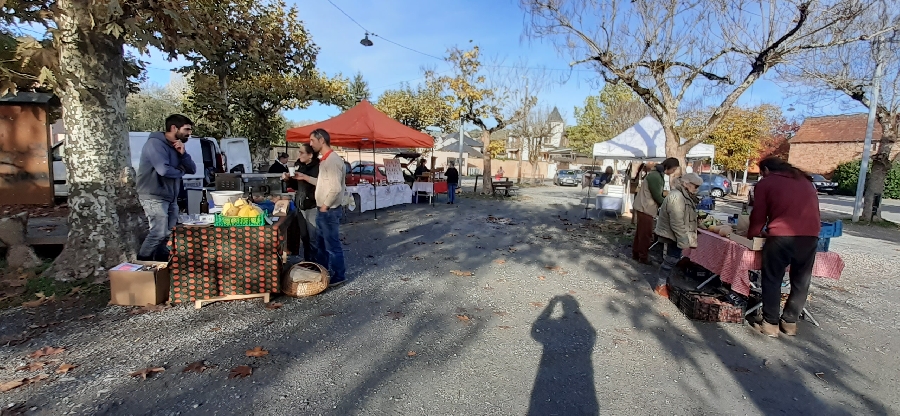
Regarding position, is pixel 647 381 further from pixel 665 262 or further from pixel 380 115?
pixel 380 115

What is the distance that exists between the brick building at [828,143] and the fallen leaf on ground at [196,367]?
141 feet

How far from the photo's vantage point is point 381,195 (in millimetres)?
11406

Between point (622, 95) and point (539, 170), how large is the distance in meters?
10.3

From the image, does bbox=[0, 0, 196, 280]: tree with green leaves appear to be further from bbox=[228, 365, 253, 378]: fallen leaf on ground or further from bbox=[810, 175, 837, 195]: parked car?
bbox=[810, 175, 837, 195]: parked car

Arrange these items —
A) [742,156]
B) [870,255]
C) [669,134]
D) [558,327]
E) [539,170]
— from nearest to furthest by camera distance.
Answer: [558,327], [870,255], [669,134], [742,156], [539,170]

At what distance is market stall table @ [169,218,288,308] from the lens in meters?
4.00

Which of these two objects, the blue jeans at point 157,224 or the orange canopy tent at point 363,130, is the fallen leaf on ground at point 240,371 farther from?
the orange canopy tent at point 363,130

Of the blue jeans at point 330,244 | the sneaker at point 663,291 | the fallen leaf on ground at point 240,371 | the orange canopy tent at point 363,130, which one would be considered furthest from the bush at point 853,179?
the fallen leaf on ground at point 240,371

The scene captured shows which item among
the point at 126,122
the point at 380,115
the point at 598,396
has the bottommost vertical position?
the point at 598,396

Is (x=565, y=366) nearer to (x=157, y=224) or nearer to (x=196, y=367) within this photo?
(x=196, y=367)

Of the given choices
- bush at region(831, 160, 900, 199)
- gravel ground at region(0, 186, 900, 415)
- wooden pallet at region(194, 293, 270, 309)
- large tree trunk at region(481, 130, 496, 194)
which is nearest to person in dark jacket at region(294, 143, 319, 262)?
gravel ground at region(0, 186, 900, 415)

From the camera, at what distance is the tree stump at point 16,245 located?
4871 mm

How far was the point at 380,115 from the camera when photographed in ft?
33.2

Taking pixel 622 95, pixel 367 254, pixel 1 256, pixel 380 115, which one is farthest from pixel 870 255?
pixel 622 95
